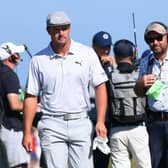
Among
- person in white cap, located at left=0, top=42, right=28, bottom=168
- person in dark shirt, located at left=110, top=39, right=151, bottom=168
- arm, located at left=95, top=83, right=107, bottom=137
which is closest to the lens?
arm, located at left=95, top=83, right=107, bottom=137

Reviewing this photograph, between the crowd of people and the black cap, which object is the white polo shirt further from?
the black cap

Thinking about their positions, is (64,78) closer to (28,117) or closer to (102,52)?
(28,117)

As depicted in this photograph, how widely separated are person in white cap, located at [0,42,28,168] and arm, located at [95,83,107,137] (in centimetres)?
133

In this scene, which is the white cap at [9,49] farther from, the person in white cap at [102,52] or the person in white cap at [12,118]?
the person in white cap at [102,52]

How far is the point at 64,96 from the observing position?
25.0 feet

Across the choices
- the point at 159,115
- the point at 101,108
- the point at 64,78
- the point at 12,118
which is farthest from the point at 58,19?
the point at 12,118

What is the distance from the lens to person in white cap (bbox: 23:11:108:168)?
7.63 m

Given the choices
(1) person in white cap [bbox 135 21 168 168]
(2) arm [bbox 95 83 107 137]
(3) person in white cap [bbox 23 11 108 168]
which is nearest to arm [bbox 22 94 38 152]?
(3) person in white cap [bbox 23 11 108 168]

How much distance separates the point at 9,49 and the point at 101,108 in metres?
2.18

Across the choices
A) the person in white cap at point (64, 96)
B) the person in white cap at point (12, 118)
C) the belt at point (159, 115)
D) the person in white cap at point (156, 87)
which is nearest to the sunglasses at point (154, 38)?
the person in white cap at point (156, 87)

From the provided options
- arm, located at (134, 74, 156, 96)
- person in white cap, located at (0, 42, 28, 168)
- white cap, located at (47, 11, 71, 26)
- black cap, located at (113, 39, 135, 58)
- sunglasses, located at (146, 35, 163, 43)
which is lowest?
person in white cap, located at (0, 42, 28, 168)

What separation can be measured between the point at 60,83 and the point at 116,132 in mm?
1381

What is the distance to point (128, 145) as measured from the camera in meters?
8.77

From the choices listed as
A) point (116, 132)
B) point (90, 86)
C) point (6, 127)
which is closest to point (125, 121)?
point (116, 132)
